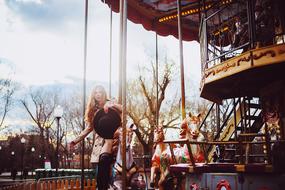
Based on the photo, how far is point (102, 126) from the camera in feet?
20.5

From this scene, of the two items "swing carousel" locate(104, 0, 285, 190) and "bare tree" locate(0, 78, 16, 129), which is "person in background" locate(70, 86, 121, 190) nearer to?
"swing carousel" locate(104, 0, 285, 190)

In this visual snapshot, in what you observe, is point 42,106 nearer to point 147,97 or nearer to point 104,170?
point 147,97

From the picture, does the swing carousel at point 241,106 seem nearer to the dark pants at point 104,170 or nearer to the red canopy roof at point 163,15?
the red canopy roof at point 163,15

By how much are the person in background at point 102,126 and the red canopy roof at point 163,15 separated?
4920mm

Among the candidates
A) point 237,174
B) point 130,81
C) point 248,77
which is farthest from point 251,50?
point 130,81

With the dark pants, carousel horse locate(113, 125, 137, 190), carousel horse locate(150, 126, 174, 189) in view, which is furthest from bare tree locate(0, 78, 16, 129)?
carousel horse locate(113, 125, 137, 190)

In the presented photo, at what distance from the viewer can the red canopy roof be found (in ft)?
38.1

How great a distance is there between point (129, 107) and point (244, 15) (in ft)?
52.3

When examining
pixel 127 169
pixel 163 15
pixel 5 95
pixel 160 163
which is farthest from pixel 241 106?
pixel 5 95

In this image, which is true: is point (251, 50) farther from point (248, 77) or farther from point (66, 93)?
point (66, 93)

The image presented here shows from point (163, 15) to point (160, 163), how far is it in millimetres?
6674

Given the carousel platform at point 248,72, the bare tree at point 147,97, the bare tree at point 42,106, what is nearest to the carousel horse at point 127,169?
the carousel platform at point 248,72

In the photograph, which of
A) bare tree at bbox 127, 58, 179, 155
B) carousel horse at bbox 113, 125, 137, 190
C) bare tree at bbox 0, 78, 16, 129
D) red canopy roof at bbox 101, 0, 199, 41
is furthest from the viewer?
bare tree at bbox 0, 78, 16, 129

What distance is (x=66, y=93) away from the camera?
44.5 metres
